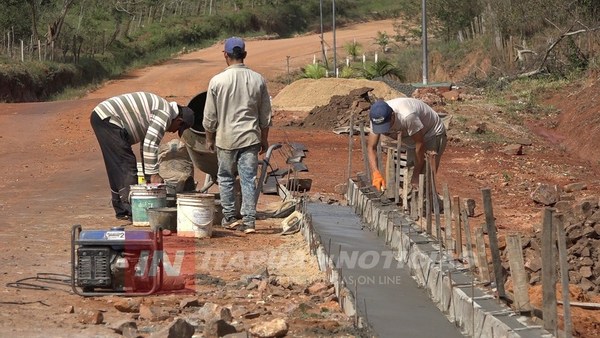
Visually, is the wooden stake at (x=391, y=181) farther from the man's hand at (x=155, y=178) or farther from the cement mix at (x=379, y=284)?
the man's hand at (x=155, y=178)

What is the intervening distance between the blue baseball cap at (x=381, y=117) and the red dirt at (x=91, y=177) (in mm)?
1354

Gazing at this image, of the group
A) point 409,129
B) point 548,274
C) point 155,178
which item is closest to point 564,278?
point 548,274

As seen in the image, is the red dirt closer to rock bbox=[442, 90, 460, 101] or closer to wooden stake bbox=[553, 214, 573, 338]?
rock bbox=[442, 90, 460, 101]

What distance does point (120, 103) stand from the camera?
10.7 meters

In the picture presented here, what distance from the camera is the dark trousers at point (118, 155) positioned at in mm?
10734

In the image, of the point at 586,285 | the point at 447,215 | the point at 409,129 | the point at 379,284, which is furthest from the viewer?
the point at 409,129

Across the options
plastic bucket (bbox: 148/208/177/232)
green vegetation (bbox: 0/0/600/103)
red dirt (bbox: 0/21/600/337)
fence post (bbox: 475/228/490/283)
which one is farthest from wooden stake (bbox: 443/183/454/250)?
green vegetation (bbox: 0/0/600/103)

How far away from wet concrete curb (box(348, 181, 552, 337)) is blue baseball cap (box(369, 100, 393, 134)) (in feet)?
2.47

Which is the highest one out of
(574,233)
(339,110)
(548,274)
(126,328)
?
(548,274)

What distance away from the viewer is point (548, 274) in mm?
6012

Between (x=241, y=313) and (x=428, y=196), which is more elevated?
(x=428, y=196)

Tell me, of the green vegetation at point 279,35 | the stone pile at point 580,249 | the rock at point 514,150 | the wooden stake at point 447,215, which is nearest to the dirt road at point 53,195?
the wooden stake at point 447,215

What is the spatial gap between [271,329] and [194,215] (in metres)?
3.71

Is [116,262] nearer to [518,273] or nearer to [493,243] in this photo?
[493,243]
